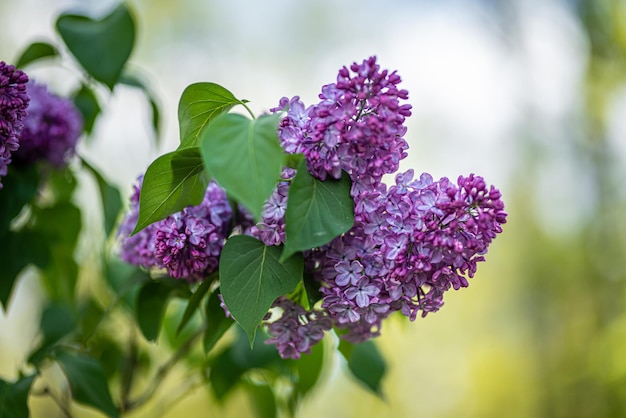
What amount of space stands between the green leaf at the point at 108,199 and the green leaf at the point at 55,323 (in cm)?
14

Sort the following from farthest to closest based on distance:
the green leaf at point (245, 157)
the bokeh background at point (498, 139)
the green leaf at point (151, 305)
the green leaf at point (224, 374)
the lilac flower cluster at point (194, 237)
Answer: the bokeh background at point (498, 139) < the green leaf at point (224, 374) < the green leaf at point (151, 305) < the lilac flower cluster at point (194, 237) < the green leaf at point (245, 157)

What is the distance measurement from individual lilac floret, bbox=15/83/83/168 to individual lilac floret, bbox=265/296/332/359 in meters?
0.30

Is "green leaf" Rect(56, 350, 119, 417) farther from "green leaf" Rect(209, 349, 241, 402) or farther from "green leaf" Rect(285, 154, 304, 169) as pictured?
"green leaf" Rect(285, 154, 304, 169)

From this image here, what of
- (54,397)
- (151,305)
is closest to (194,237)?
(151,305)

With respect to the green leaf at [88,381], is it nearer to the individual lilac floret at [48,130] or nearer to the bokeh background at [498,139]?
the individual lilac floret at [48,130]

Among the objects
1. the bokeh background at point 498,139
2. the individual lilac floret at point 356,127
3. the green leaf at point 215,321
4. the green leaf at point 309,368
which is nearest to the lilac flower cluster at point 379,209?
the individual lilac floret at point 356,127

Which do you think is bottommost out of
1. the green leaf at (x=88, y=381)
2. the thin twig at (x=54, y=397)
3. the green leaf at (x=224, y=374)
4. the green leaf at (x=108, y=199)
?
the thin twig at (x=54, y=397)

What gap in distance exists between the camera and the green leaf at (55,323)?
2.15ft

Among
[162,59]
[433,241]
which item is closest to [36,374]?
[433,241]

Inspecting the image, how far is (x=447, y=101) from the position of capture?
2555 mm

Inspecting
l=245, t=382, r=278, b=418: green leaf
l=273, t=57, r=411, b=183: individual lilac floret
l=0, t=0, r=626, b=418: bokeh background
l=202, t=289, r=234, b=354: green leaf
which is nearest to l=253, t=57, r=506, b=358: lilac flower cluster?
l=273, t=57, r=411, b=183: individual lilac floret

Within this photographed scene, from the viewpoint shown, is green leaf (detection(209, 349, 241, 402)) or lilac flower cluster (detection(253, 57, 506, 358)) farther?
green leaf (detection(209, 349, 241, 402))

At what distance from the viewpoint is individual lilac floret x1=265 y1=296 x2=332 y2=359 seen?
42 centimetres

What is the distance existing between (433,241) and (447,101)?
229 centimetres
